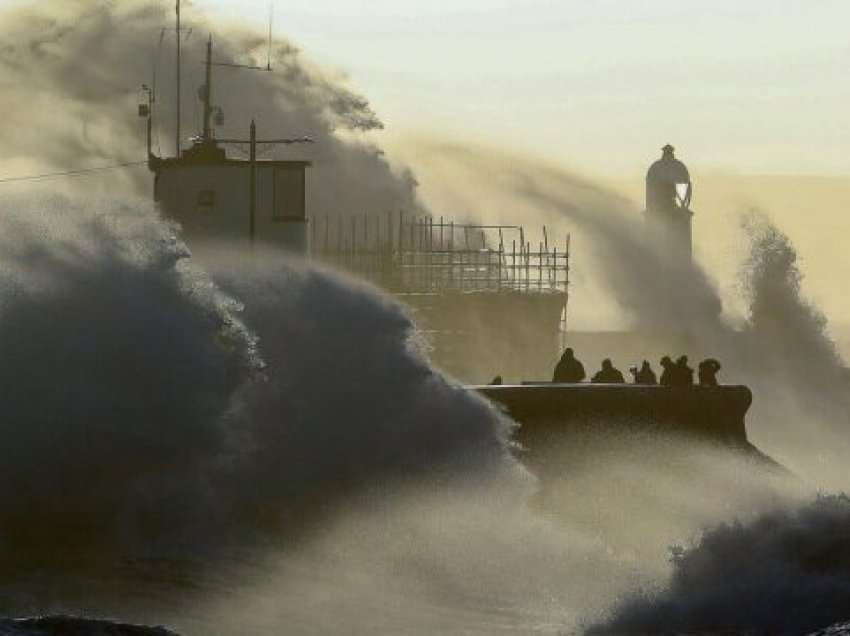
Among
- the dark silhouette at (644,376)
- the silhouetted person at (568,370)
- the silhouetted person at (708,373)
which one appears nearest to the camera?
the silhouetted person at (568,370)

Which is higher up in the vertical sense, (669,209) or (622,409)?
(669,209)

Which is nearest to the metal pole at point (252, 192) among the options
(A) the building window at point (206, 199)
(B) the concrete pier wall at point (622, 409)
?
(A) the building window at point (206, 199)

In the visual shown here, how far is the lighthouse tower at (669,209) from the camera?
10044cm

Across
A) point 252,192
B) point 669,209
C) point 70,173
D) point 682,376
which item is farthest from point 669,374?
point 669,209

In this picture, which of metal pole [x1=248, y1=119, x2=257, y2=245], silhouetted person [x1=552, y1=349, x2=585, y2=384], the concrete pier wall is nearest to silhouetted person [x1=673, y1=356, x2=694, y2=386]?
the concrete pier wall

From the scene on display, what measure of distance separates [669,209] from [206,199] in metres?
45.6

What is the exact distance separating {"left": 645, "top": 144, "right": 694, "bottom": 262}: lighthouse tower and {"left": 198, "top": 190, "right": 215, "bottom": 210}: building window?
44690 millimetres

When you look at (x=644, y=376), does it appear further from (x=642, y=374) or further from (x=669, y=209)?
(x=669, y=209)

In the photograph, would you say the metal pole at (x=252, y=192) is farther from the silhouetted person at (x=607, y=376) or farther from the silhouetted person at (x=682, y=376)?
the silhouetted person at (x=682, y=376)

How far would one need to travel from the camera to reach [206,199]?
5700 centimetres

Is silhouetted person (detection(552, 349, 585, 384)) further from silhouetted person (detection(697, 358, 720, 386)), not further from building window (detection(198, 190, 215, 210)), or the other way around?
building window (detection(198, 190, 215, 210))

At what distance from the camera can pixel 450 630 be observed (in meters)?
31.7

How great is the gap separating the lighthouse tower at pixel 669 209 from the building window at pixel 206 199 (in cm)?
4469

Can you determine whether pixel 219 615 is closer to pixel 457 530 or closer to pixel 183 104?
pixel 457 530
